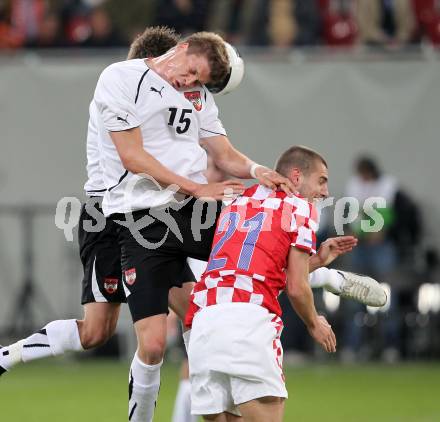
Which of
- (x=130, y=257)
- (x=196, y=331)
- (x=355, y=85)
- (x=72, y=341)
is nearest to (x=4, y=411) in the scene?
(x=72, y=341)

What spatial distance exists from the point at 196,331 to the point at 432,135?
325 inches

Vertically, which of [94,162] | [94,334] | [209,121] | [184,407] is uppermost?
[209,121]

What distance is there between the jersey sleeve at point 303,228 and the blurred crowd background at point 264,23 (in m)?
8.07

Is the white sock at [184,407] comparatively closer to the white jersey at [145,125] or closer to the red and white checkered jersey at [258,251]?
the white jersey at [145,125]

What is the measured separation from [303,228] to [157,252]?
3.71 feet

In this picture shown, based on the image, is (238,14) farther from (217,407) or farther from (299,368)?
(217,407)

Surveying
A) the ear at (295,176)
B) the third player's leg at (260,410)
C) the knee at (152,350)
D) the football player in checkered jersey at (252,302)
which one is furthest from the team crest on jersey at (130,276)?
the third player's leg at (260,410)

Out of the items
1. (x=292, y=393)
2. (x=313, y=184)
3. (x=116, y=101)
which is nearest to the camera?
(x=313, y=184)

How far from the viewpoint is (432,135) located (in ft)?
45.4

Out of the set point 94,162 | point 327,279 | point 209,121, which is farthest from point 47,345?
point 327,279

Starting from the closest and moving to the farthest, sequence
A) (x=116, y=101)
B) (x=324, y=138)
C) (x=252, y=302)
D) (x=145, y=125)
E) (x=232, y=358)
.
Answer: (x=232, y=358)
(x=252, y=302)
(x=116, y=101)
(x=145, y=125)
(x=324, y=138)

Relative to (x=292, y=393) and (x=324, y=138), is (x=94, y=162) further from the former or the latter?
(x=324, y=138)

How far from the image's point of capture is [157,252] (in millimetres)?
7000

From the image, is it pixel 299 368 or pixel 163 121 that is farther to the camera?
pixel 299 368
